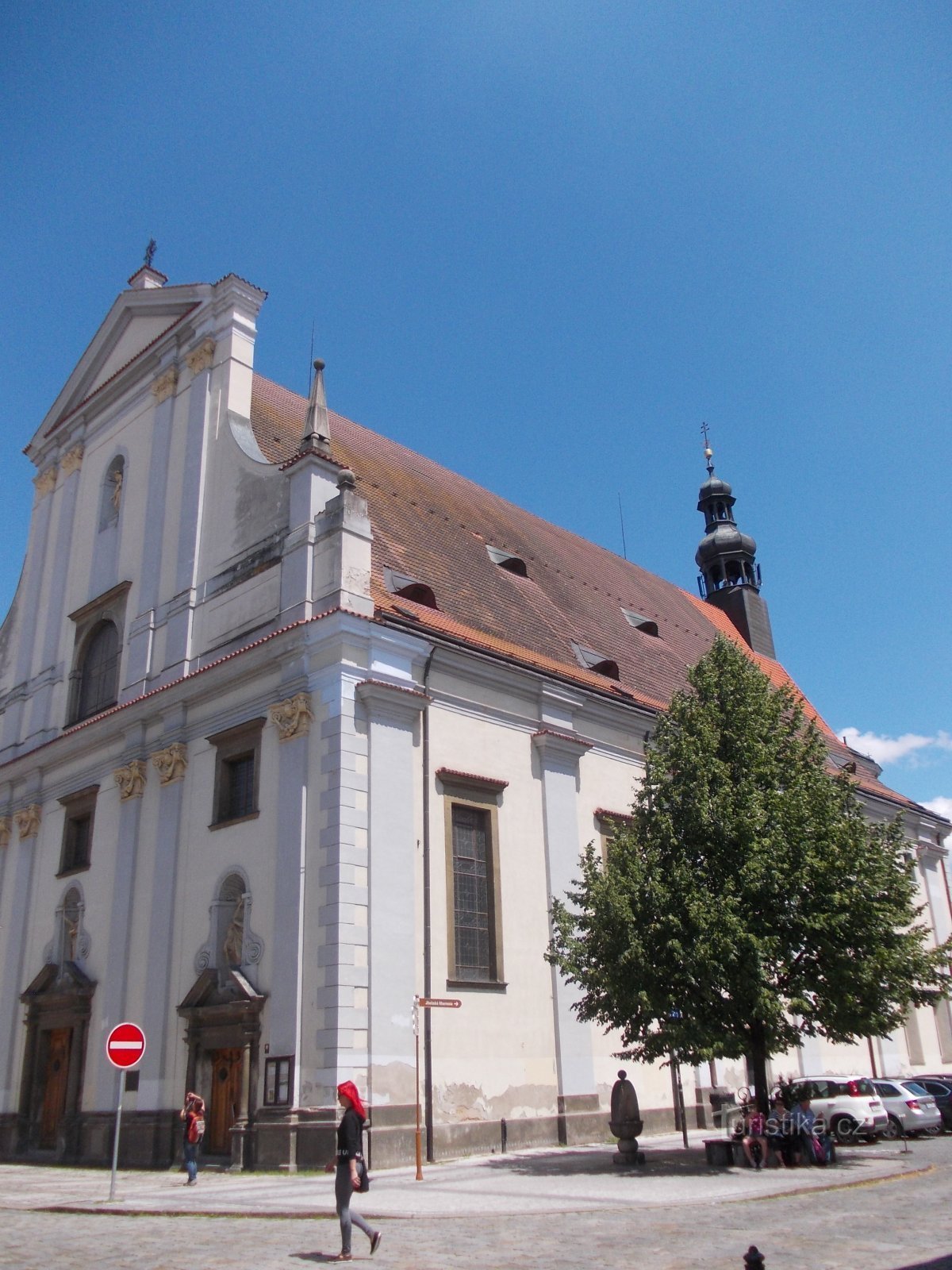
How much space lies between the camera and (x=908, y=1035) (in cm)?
3384

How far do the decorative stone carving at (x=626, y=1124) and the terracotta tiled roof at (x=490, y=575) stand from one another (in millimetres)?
7137

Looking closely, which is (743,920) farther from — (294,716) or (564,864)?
(294,716)

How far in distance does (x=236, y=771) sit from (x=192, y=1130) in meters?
6.51

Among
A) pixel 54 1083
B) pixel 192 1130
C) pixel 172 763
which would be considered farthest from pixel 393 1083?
pixel 54 1083

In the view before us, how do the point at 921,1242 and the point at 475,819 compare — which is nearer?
the point at 921,1242

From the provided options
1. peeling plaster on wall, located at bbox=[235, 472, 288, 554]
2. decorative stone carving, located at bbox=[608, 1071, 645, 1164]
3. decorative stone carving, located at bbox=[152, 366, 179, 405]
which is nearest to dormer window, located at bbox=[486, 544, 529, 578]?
peeling plaster on wall, located at bbox=[235, 472, 288, 554]

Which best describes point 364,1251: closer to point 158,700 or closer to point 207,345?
point 158,700

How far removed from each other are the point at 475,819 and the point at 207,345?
1248 cm

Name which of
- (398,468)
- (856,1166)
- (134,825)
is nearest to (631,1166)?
(856,1166)

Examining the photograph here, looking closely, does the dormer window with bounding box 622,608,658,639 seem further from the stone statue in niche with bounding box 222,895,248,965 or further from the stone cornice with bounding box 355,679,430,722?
the stone statue in niche with bounding box 222,895,248,965

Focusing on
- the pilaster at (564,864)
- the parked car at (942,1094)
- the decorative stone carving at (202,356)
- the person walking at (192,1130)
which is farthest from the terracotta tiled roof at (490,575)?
the parked car at (942,1094)

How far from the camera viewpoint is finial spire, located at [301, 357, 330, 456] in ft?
69.4

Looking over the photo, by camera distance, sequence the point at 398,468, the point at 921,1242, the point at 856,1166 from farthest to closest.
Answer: the point at 398,468, the point at 856,1166, the point at 921,1242

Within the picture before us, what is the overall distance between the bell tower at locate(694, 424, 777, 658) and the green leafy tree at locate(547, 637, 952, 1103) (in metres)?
26.0
